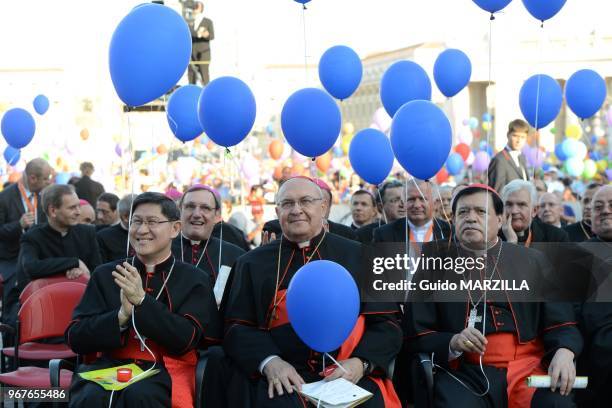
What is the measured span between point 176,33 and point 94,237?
2.61m

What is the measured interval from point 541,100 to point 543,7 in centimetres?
189

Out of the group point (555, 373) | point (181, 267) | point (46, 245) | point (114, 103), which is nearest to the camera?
point (555, 373)

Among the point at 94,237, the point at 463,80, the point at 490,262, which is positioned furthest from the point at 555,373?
the point at 463,80

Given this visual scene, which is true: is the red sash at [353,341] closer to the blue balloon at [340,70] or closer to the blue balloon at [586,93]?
the blue balloon at [340,70]

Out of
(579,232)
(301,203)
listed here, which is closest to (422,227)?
(579,232)

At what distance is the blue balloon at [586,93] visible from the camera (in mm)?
10281

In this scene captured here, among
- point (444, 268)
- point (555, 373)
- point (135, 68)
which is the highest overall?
point (135, 68)

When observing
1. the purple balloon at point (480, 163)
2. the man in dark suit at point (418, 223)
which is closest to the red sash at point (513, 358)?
the man in dark suit at point (418, 223)

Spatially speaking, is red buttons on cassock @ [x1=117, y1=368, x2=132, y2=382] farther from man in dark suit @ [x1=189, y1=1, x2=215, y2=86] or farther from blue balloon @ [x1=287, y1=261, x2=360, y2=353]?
man in dark suit @ [x1=189, y1=1, x2=215, y2=86]

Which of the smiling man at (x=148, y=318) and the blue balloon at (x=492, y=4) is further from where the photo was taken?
the blue balloon at (x=492, y=4)

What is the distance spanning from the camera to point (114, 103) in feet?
88.4

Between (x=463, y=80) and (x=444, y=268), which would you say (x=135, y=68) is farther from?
(x=463, y=80)

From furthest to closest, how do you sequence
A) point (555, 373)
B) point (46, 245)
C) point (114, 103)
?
1. point (114, 103)
2. point (46, 245)
3. point (555, 373)

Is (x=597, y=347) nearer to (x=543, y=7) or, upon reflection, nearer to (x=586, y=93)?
(x=543, y=7)
